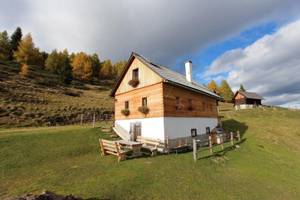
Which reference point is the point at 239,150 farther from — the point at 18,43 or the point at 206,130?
the point at 18,43

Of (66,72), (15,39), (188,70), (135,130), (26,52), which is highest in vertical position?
(15,39)

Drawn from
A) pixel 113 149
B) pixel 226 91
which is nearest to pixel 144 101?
pixel 113 149

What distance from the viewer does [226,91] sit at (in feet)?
289

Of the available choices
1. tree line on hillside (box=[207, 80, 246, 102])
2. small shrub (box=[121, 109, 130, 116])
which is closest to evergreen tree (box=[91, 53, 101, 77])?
tree line on hillside (box=[207, 80, 246, 102])

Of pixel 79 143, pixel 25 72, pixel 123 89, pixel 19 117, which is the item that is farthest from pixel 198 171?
pixel 25 72

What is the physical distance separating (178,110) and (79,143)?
10591 mm

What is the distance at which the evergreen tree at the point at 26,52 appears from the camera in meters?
76.2

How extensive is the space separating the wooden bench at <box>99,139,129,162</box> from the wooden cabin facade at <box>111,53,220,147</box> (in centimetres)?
521

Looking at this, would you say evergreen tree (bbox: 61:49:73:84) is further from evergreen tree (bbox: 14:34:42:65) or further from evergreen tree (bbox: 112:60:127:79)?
evergreen tree (bbox: 112:60:127:79)

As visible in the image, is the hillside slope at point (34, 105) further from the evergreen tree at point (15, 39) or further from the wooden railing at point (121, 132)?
the evergreen tree at point (15, 39)

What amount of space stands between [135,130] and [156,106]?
4.42 meters

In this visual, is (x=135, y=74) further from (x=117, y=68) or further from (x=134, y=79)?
(x=117, y=68)

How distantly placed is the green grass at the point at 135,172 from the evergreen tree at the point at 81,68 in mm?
68887

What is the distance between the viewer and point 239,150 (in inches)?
770
